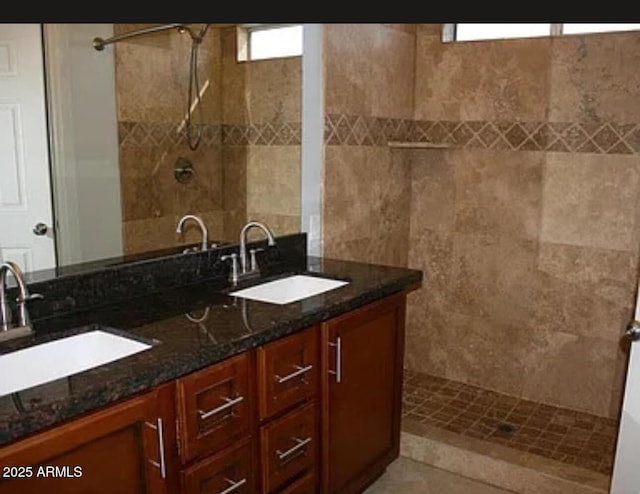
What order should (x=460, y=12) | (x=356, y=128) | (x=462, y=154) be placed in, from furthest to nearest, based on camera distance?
(x=462, y=154), (x=356, y=128), (x=460, y=12)

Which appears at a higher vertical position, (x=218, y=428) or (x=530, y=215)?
(x=530, y=215)

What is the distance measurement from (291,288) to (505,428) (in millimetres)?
1358

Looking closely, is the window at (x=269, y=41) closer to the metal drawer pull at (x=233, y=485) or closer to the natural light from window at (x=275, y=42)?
the natural light from window at (x=275, y=42)

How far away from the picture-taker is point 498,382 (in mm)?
3408

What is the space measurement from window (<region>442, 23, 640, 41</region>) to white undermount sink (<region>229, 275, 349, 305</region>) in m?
1.57

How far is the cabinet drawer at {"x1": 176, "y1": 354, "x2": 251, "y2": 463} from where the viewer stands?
1570 mm

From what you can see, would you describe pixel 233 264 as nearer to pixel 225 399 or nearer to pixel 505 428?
pixel 225 399

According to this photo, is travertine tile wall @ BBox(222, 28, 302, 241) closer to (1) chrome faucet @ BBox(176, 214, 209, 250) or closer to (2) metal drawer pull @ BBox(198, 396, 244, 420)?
(1) chrome faucet @ BBox(176, 214, 209, 250)

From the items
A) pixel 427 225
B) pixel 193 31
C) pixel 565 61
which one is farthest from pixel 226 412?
pixel 565 61

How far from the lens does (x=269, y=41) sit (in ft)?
8.70

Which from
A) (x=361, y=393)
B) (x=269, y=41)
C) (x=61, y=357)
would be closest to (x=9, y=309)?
(x=61, y=357)

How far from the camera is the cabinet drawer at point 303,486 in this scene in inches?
79.1

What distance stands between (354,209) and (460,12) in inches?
56.4

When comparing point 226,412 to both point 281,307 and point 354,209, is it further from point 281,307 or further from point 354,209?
point 354,209
